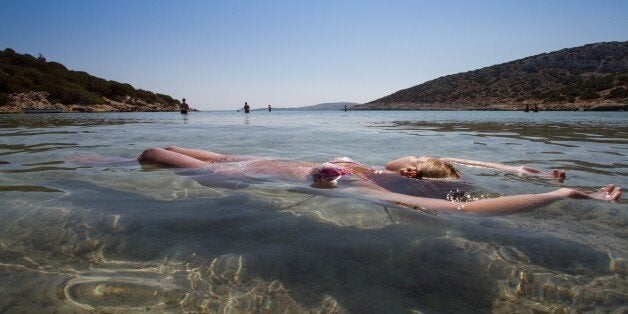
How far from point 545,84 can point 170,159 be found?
77356mm

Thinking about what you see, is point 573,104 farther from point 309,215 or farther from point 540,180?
point 309,215

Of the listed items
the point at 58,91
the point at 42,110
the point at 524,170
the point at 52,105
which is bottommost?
the point at 524,170

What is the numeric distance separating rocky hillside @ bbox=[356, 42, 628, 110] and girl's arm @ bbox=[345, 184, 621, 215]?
48151mm

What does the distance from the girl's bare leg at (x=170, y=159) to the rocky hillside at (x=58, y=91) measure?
42.1 m

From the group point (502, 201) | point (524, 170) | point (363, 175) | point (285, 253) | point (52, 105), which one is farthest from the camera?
point (52, 105)

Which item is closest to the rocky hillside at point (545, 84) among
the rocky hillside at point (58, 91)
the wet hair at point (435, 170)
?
the wet hair at point (435, 170)

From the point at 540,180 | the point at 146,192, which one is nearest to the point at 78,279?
the point at 146,192

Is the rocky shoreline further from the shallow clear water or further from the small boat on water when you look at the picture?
the shallow clear water

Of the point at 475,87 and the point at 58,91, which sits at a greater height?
the point at 475,87

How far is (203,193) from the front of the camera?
144 inches

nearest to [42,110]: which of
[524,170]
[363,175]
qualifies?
[363,175]

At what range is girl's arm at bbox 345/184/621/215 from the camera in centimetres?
327

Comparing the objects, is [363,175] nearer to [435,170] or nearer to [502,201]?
[435,170]

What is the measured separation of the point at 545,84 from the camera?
219ft
